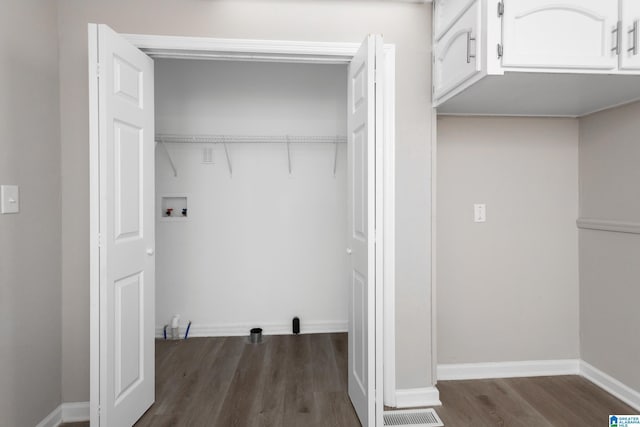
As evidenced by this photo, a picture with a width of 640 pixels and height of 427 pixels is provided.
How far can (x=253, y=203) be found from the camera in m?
3.46

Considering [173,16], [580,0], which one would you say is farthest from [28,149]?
[580,0]

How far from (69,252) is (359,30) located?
2.13 meters

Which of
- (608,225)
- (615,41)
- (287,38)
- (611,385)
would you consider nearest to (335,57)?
(287,38)

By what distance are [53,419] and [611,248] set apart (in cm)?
349

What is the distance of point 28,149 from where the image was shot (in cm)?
185

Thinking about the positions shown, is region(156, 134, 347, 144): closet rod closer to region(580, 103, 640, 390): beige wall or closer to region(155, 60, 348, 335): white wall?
region(155, 60, 348, 335): white wall

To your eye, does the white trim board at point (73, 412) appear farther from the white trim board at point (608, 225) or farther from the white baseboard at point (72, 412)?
the white trim board at point (608, 225)

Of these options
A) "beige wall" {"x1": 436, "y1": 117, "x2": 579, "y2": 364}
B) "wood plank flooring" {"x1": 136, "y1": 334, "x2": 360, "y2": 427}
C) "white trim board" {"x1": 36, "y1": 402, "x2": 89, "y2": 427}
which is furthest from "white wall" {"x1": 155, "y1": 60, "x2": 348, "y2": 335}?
"white trim board" {"x1": 36, "y1": 402, "x2": 89, "y2": 427}

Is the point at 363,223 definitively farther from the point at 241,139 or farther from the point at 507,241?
the point at 241,139

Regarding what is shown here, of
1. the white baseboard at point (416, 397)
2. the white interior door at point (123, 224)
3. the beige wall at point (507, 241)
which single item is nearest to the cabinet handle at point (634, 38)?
the beige wall at point (507, 241)

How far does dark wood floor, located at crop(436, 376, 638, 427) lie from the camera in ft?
6.84

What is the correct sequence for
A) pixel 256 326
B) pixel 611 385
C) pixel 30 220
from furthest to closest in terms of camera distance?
pixel 256 326 < pixel 611 385 < pixel 30 220

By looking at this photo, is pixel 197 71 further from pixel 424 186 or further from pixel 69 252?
pixel 424 186

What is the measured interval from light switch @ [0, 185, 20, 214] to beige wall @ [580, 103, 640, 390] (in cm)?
336
